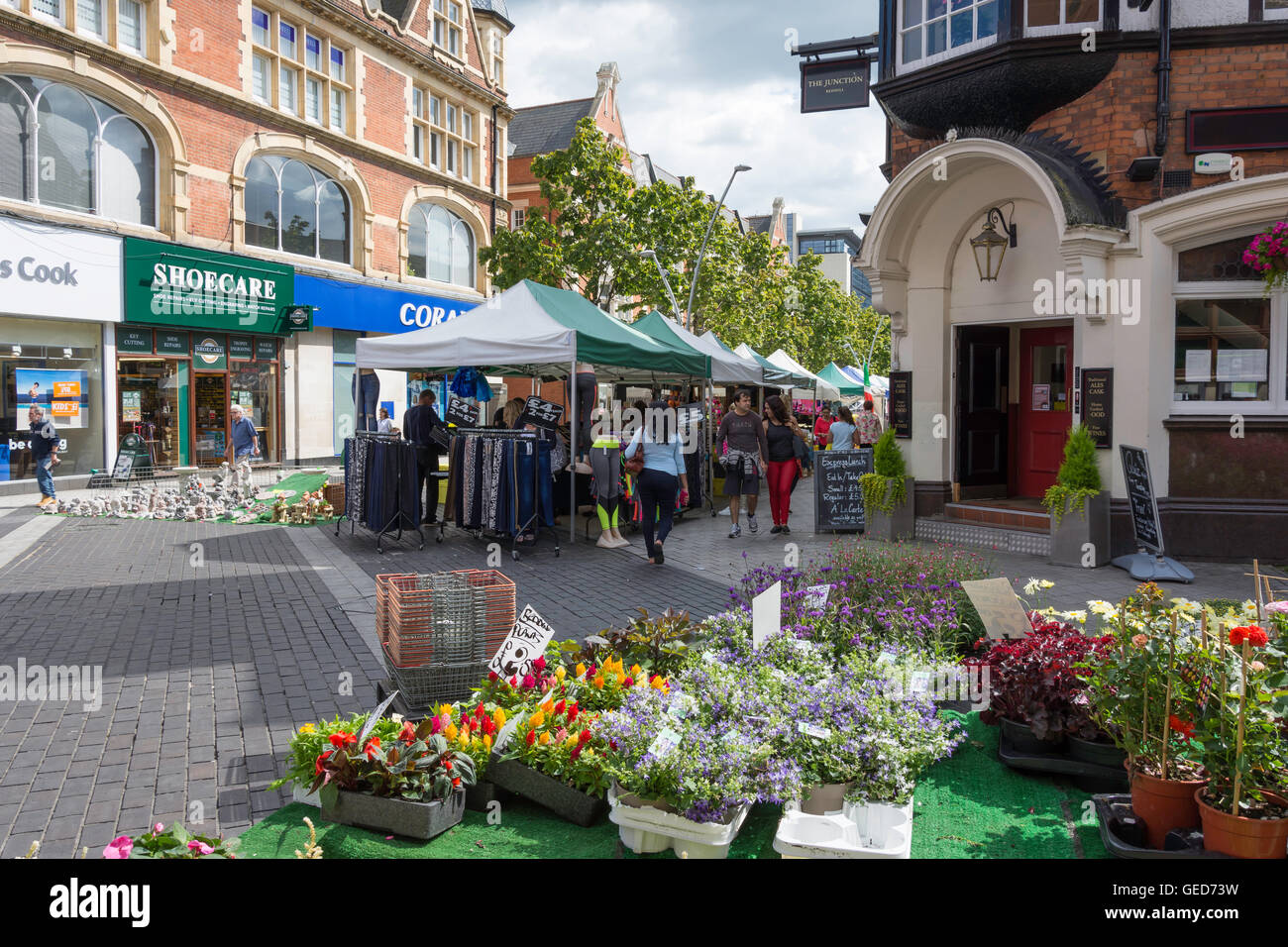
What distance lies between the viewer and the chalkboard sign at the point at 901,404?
12.4 m

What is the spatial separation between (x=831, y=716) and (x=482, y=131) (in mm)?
30987

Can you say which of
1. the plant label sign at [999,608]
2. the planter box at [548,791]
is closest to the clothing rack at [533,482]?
the plant label sign at [999,608]

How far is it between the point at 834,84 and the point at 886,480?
5.29 metres

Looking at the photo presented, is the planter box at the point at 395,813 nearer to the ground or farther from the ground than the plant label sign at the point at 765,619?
nearer to the ground

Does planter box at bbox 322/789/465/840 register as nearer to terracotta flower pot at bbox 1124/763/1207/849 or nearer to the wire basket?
the wire basket

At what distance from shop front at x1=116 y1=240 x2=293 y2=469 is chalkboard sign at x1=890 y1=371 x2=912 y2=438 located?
623 inches

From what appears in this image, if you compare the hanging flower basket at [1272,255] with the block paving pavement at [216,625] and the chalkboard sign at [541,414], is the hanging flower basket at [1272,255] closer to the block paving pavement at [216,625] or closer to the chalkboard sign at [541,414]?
the block paving pavement at [216,625]

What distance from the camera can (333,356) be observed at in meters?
25.5

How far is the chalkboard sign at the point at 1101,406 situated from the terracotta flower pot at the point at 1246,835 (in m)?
8.02

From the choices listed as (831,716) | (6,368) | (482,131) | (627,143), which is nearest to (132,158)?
(6,368)

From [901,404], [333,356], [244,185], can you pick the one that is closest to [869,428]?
[901,404]

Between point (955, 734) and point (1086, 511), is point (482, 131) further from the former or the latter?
point (955, 734)

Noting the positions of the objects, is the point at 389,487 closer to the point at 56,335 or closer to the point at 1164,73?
the point at 1164,73

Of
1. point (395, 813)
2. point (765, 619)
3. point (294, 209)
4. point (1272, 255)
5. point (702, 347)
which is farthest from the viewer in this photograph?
point (294, 209)
